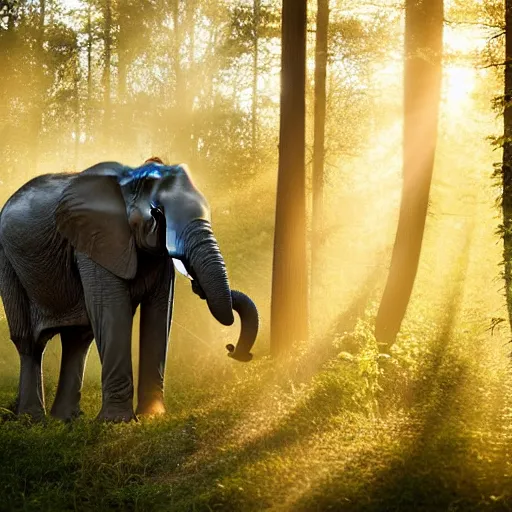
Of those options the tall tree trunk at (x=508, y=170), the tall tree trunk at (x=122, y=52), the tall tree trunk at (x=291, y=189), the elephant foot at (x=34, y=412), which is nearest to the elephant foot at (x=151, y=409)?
the elephant foot at (x=34, y=412)

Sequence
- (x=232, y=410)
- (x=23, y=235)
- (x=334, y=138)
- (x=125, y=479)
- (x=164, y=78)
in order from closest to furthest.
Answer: (x=125, y=479) → (x=232, y=410) → (x=23, y=235) → (x=334, y=138) → (x=164, y=78)

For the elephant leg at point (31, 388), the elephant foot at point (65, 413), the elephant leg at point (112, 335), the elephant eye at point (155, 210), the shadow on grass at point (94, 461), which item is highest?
the elephant eye at point (155, 210)

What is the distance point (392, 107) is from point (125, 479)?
770 inches

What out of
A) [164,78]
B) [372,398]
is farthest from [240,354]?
[164,78]

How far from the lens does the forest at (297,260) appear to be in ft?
22.7

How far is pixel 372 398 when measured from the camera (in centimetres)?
980

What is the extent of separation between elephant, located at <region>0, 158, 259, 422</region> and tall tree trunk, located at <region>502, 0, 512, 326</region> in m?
3.51

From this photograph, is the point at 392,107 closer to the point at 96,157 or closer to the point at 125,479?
the point at 96,157

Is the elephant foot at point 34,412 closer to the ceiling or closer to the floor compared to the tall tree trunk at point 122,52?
closer to the floor

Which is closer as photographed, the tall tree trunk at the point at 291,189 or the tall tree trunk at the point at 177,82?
the tall tree trunk at the point at 291,189

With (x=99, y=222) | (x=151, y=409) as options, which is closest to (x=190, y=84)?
(x=99, y=222)

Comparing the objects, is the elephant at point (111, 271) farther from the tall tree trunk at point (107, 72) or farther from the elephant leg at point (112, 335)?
the tall tree trunk at point (107, 72)

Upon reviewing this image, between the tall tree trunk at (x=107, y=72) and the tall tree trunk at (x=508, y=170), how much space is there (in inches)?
914

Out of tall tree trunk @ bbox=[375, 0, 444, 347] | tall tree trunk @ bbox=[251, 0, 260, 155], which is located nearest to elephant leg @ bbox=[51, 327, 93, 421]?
tall tree trunk @ bbox=[375, 0, 444, 347]
